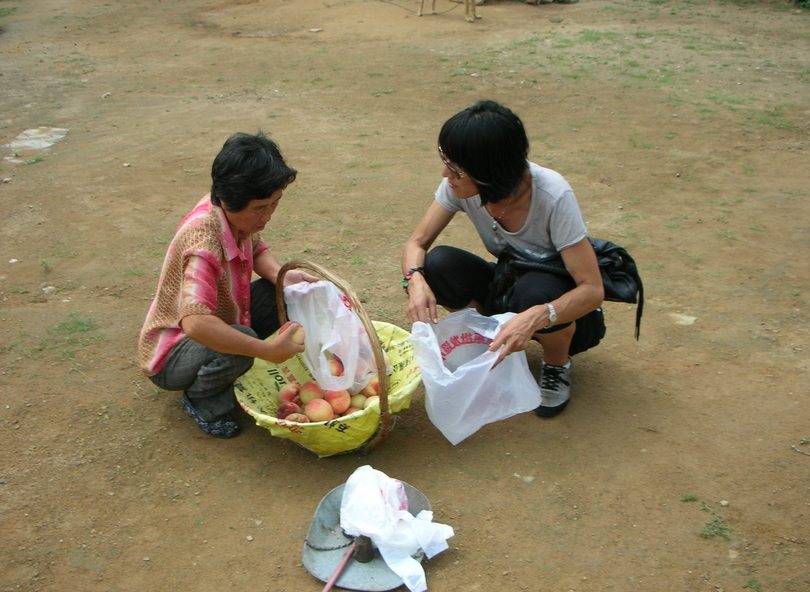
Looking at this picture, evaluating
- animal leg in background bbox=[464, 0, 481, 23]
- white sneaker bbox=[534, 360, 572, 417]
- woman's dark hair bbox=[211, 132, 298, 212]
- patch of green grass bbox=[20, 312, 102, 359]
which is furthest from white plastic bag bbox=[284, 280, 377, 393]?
animal leg in background bbox=[464, 0, 481, 23]

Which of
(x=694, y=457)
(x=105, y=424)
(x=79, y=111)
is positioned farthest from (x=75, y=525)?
(x=79, y=111)

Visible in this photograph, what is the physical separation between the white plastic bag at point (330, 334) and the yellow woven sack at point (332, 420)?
11 centimetres

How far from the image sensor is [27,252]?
4266mm

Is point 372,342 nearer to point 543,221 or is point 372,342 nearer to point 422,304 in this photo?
point 422,304

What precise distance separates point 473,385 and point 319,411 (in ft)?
1.75

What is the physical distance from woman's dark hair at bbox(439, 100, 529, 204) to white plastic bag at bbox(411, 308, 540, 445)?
1.54ft

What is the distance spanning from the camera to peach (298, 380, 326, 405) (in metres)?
2.94

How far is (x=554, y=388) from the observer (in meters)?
3.02

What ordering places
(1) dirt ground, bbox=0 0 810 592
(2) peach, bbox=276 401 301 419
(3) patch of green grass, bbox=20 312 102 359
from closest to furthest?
(1) dirt ground, bbox=0 0 810 592
(2) peach, bbox=276 401 301 419
(3) patch of green grass, bbox=20 312 102 359

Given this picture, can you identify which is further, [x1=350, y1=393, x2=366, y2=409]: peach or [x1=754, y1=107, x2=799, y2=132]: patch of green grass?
[x1=754, y1=107, x2=799, y2=132]: patch of green grass

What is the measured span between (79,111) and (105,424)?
4.48 metres

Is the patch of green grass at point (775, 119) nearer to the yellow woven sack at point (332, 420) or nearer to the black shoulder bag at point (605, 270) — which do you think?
the black shoulder bag at point (605, 270)

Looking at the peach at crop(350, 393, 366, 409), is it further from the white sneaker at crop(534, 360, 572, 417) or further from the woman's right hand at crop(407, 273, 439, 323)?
the white sneaker at crop(534, 360, 572, 417)

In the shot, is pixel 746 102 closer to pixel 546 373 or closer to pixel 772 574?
pixel 546 373
